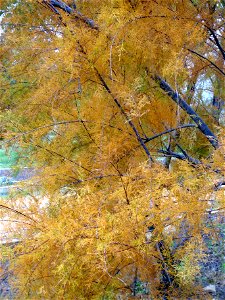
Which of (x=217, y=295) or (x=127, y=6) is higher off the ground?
(x=127, y=6)

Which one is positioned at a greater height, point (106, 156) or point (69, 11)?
point (69, 11)

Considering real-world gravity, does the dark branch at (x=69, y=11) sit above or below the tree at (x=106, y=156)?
above

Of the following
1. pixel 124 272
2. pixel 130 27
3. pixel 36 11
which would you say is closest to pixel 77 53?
pixel 130 27

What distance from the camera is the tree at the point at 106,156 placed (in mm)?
2207

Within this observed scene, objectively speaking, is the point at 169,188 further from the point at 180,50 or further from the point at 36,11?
the point at 36,11

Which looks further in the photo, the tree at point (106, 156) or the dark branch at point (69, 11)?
the dark branch at point (69, 11)

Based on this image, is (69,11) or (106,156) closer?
(106,156)

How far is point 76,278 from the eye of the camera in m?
2.33

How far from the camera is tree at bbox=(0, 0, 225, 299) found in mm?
A: 2207

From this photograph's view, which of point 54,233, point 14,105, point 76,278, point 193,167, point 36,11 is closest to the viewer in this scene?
point 54,233

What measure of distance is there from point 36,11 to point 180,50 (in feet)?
4.89

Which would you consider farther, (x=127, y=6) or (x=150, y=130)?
(x=150, y=130)

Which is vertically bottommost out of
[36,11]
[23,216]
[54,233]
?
[54,233]

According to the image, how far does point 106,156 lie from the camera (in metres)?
2.66
